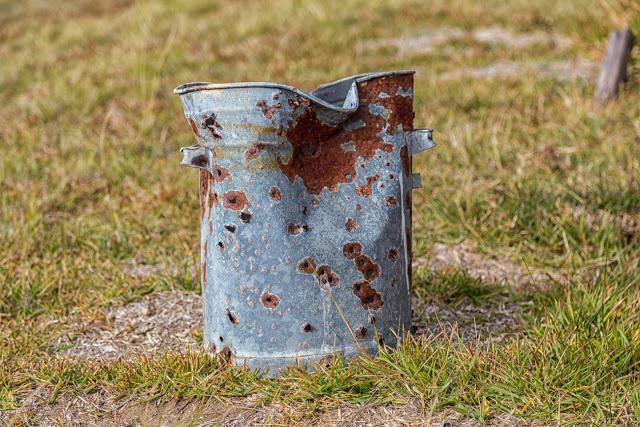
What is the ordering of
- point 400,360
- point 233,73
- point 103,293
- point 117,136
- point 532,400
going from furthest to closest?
point 233,73
point 117,136
point 103,293
point 400,360
point 532,400

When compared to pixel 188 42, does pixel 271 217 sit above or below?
below

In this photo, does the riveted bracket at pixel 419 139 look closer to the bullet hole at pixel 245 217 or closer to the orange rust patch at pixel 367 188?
the orange rust patch at pixel 367 188

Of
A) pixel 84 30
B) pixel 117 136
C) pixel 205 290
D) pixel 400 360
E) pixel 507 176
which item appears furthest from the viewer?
pixel 84 30

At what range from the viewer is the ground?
2.40 meters

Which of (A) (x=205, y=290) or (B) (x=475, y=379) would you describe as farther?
(A) (x=205, y=290)

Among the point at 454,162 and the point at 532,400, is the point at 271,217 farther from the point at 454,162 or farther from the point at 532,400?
the point at 454,162

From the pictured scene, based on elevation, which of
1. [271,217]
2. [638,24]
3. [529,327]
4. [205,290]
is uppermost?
[638,24]

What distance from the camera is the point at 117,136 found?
582 centimetres

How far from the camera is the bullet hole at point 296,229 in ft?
8.18

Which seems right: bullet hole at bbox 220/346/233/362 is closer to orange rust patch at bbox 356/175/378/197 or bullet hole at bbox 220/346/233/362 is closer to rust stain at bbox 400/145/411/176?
orange rust patch at bbox 356/175/378/197

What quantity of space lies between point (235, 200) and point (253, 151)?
6.1 inches

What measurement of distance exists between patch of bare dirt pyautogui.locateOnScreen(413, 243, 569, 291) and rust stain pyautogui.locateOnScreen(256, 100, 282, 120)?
128cm

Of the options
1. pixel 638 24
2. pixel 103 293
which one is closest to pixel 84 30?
pixel 638 24

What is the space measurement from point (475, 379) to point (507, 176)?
83.5 inches
